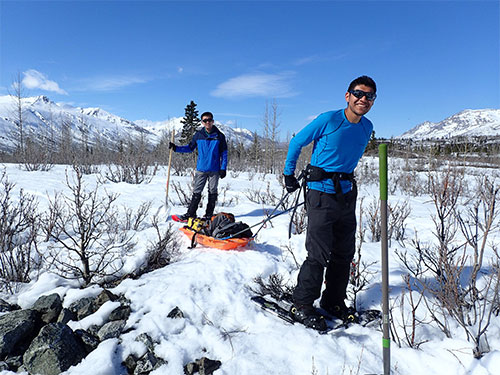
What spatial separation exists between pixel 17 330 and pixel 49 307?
299 mm

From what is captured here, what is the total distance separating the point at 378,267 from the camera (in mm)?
3256

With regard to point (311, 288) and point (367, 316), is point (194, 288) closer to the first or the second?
point (311, 288)

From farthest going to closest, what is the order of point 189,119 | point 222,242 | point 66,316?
point 189,119 → point 222,242 → point 66,316

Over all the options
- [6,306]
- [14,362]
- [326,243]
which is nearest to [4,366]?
[14,362]

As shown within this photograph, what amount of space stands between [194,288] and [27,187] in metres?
6.36

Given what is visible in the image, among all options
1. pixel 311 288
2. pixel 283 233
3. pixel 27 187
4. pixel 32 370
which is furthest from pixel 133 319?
pixel 27 187

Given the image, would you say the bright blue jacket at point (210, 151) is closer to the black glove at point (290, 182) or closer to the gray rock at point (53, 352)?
the black glove at point (290, 182)

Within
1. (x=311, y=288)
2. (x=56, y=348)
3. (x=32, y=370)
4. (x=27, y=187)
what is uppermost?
(x=27, y=187)

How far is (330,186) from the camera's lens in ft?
7.38

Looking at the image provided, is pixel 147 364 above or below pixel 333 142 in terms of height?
below

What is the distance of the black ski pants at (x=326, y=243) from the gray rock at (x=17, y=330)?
2.16 metres

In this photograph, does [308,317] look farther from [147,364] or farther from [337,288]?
[147,364]

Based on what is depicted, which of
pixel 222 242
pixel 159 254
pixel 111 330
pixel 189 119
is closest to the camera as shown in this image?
pixel 111 330

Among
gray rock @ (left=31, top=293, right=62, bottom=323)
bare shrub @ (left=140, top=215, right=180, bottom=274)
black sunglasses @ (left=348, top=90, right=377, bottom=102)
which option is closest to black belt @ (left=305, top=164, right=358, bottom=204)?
black sunglasses @ (left=348, top=90, right=377, bottom=102)
